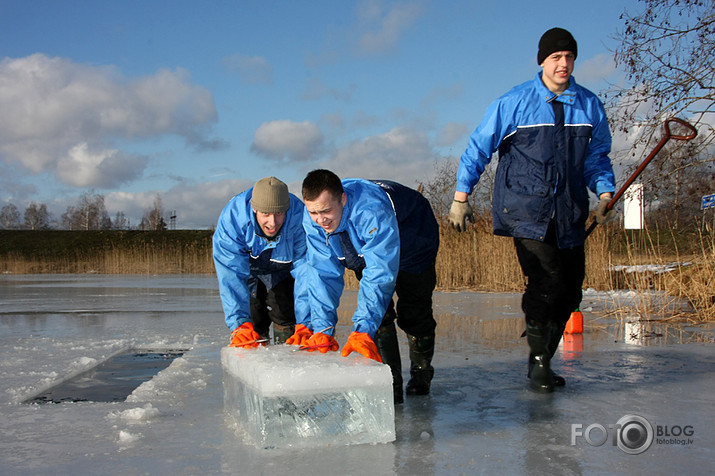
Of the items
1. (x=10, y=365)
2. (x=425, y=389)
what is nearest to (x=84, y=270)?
(x=10, y=365)

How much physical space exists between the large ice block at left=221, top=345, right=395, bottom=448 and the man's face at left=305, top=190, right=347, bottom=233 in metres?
0.63

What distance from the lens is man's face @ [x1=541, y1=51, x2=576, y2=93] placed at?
10.8 feet

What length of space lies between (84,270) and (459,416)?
26.0m

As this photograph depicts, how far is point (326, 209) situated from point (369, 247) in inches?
9.8

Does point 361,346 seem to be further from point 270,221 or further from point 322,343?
point 270,221

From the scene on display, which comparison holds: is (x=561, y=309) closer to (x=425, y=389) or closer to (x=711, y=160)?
(x=425, y=389)

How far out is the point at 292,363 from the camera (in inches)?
91.5

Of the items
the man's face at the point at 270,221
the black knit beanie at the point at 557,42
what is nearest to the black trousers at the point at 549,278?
the black knit beanie at the point at 557,42

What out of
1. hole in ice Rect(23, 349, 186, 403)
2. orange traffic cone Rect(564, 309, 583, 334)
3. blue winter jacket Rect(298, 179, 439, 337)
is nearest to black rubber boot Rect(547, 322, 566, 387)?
blue winter jacket Rect(298, 179, 439, 337)

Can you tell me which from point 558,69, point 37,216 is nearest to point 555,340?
point 558,69

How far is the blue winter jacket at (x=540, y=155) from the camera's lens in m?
3.24

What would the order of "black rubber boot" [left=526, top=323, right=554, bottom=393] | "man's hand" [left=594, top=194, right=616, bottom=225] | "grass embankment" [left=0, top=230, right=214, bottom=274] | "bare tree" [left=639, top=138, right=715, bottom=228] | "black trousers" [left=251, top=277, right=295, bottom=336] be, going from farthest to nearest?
"grass embankment" [left=0, top=230, right=214, bottom=274] → "bare tree" [left=639, top=138, right=715, bottom=228] → "black trousers" [left=251, top=277, right=295, bottom=336] → "man's hand" [left=594, top=194, right=616, bottom=225] → "black rubber boot" [left=526, top=323, right=554, bottom=393]

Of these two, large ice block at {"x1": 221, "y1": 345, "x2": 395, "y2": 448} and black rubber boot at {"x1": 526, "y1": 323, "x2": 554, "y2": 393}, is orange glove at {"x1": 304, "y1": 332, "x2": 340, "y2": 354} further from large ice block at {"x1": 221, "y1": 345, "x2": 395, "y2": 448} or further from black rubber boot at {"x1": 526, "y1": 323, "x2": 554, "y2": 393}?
black rubber boot at {"x1": 526, "y1": 323, "x2": 554, "y2": 393}

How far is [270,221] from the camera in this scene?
11.0ft
